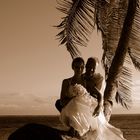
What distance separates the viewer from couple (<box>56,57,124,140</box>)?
748 centimetres

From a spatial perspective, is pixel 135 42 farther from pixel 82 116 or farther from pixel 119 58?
pixel 82 116

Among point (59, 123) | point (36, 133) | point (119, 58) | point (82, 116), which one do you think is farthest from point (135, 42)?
point (59, 123)

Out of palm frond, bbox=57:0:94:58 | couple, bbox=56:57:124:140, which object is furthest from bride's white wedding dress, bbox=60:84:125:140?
palm frond, bbox=57:0:94:58

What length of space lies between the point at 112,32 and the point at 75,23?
27.2 inches

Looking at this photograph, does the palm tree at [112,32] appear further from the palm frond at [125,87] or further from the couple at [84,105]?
the couple at [84,105]

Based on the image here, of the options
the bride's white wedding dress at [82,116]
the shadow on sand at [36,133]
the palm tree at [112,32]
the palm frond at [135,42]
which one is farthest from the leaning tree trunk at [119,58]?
the shadow on sand at [36,133]

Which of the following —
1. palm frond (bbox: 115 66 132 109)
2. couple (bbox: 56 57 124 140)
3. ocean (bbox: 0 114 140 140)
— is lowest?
ocean (bbox: 0 114 140 140)

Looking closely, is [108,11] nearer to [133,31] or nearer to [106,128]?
[133,31]

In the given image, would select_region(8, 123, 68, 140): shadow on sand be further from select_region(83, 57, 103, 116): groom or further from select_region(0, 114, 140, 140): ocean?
select_region(0, 114, 140, 140): ocean

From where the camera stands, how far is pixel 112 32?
10.0m

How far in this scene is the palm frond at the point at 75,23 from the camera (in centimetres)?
953

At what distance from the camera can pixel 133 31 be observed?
31.8 ft

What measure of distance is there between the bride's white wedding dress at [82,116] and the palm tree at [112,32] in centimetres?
114

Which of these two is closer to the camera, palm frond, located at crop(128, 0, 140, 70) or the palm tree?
the palm tree
